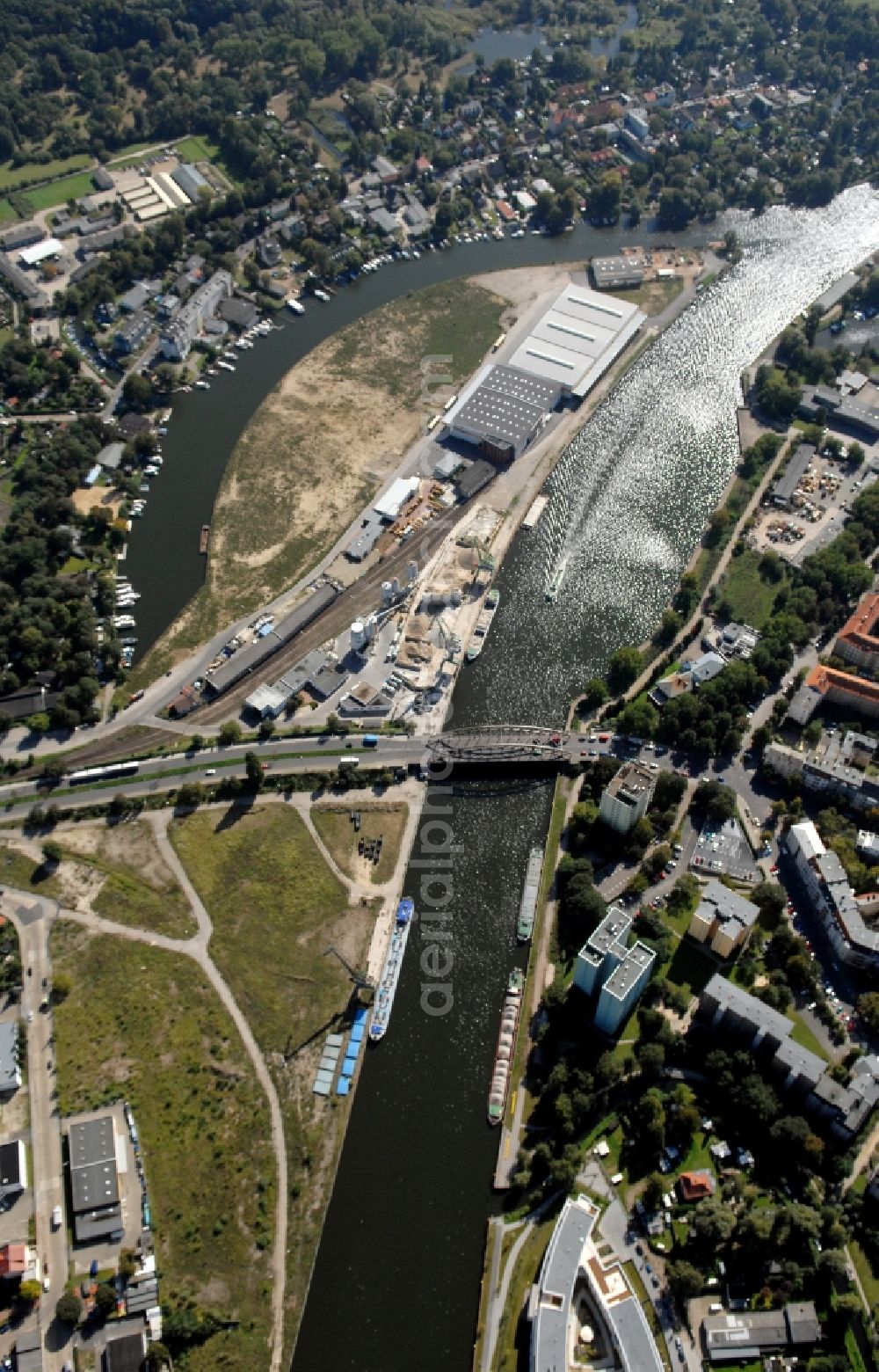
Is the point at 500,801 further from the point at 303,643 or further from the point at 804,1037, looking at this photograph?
the point at 804,1037

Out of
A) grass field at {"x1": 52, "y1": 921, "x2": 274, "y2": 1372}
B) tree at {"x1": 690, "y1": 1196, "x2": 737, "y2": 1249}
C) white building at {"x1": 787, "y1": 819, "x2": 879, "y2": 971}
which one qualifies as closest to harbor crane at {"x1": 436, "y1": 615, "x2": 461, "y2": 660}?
white building at {"x1": 787, "y1": 819, "x2": 879, "y2": 971}

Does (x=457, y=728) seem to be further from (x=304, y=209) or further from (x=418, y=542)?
(x=304, y=209)

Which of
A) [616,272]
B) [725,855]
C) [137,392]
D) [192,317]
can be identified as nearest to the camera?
[725,855]

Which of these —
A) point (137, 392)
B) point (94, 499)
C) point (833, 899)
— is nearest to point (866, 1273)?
point (833, 899)

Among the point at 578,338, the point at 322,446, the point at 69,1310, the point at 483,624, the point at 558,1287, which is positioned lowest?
the point at 69,1310

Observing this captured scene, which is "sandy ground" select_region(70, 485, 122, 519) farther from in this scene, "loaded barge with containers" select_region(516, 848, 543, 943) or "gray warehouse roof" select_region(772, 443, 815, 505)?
"gray warehouse roof" select_region(772, 443, 815, 505)

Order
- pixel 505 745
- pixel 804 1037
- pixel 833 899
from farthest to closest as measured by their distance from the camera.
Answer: pixel 505 745
pixel 833 899
pixel 804 1037

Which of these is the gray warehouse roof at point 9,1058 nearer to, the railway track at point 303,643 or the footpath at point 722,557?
the railway track at point 303,643
